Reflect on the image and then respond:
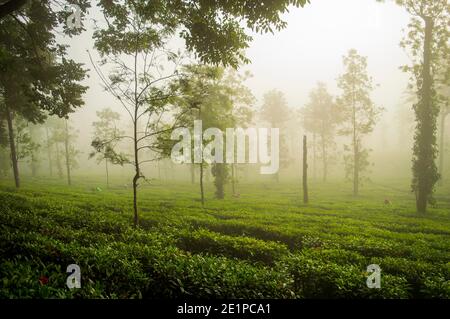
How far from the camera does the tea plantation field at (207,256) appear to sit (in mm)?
7426

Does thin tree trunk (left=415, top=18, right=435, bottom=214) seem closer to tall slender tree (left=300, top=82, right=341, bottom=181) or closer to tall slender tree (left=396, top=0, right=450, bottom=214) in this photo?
tall slender tree (left=396, top=0, right=450, bottom=214)

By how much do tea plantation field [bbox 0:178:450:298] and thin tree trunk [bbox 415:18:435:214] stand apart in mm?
4968

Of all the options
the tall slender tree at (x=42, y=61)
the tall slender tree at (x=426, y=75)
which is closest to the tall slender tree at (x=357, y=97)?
the tall slender tree at (x=426, y=75)

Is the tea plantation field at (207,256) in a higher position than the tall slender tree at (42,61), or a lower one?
lower

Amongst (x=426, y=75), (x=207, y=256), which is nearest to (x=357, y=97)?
(x=426, y=75)

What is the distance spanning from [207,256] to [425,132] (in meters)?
20.0

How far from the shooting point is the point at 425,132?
2108cm

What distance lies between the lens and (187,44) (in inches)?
388

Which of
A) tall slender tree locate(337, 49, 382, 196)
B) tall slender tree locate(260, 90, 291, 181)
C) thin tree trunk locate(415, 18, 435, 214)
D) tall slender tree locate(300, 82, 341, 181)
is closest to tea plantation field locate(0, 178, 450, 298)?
thin tree trunk locate(415, 18, 435, 214)

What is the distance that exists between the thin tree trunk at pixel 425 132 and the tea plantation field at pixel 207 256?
4.97 m

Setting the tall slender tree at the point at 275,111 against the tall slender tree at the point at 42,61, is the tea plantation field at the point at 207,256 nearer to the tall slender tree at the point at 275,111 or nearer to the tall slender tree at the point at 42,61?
the tall slender tree at the point at 42,61

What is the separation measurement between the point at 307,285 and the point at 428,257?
5959 mm
